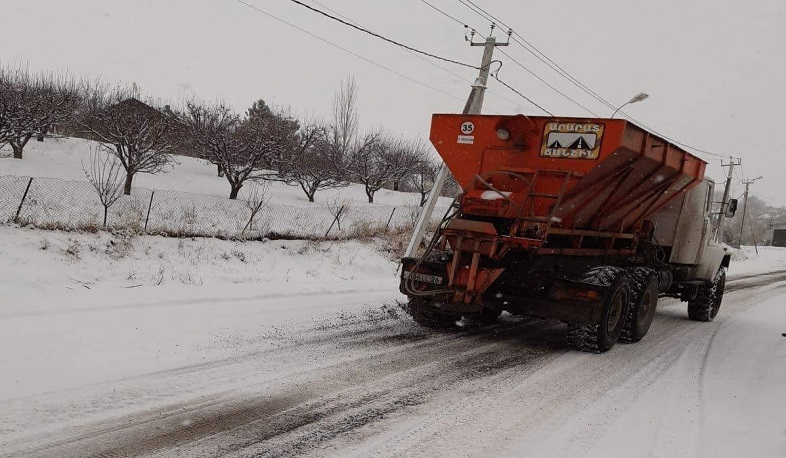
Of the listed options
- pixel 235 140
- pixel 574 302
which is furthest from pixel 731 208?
pixel 235 140

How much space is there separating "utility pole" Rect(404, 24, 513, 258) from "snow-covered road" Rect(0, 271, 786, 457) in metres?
4.81

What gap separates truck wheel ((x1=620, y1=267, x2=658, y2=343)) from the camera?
757cm

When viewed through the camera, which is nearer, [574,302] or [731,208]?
[574,302]

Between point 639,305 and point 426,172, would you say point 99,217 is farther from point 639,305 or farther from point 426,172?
point 426,172

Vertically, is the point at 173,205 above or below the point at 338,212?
below


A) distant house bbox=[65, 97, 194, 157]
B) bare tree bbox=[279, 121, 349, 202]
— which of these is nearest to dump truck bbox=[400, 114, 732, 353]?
distant house bbox=[65, 97, 194, 157]

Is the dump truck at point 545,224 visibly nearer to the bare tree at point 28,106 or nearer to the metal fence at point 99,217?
the metal fence at point 99,217

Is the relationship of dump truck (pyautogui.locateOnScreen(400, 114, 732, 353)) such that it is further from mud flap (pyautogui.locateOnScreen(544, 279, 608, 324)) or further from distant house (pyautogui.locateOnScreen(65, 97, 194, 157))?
distant house (pyautogui.locateOnScreen(65, 97, 194, 157))

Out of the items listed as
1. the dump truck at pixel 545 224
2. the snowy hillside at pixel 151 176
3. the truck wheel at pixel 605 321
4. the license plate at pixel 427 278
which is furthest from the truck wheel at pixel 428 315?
the snowy hillside at pixel 151 176

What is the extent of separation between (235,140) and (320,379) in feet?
89.5

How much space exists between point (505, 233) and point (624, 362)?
2090 mm

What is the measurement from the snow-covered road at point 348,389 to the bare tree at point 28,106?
16664 millimetres

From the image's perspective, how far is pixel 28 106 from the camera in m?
25.9

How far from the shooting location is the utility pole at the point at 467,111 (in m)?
12.3
